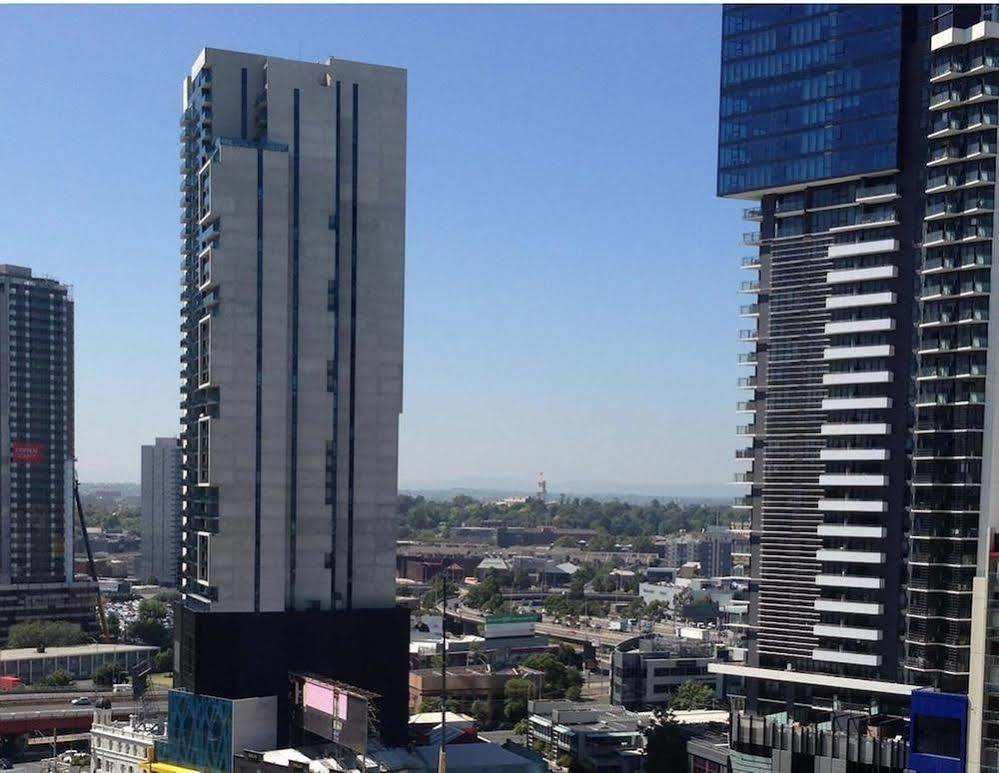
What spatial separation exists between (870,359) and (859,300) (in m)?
4.41

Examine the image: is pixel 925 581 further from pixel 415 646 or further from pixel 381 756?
pixel 415 646

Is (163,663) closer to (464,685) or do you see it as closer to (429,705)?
(464,685)

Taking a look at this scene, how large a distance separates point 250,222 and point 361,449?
19807 millimetres

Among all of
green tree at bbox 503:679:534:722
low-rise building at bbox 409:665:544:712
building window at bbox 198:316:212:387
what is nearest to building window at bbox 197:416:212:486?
building window at bbox 198:316:212:387

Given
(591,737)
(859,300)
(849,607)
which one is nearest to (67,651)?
(591,737)

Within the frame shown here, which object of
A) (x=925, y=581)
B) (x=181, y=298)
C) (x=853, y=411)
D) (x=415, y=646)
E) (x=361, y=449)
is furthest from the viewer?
(x=415, y=646)

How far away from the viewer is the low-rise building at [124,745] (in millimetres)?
103812

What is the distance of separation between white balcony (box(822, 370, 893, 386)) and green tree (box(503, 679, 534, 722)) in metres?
74.9

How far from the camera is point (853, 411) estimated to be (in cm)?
9500

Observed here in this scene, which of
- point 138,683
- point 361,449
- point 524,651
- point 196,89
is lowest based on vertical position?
point 524,651

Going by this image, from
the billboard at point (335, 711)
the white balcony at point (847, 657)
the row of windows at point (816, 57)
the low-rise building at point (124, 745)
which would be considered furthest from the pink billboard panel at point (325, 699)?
the row of windows at point (816, 57)

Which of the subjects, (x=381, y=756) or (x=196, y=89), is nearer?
(x=381, y=756)

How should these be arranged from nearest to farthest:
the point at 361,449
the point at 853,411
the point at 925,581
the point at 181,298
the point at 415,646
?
1. the point at 925,581
2. the point at 853,411
3. the point at 361,449
4. the point at 181,298
5. the point at 415,646

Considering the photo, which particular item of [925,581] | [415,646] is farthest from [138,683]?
[415,646]
